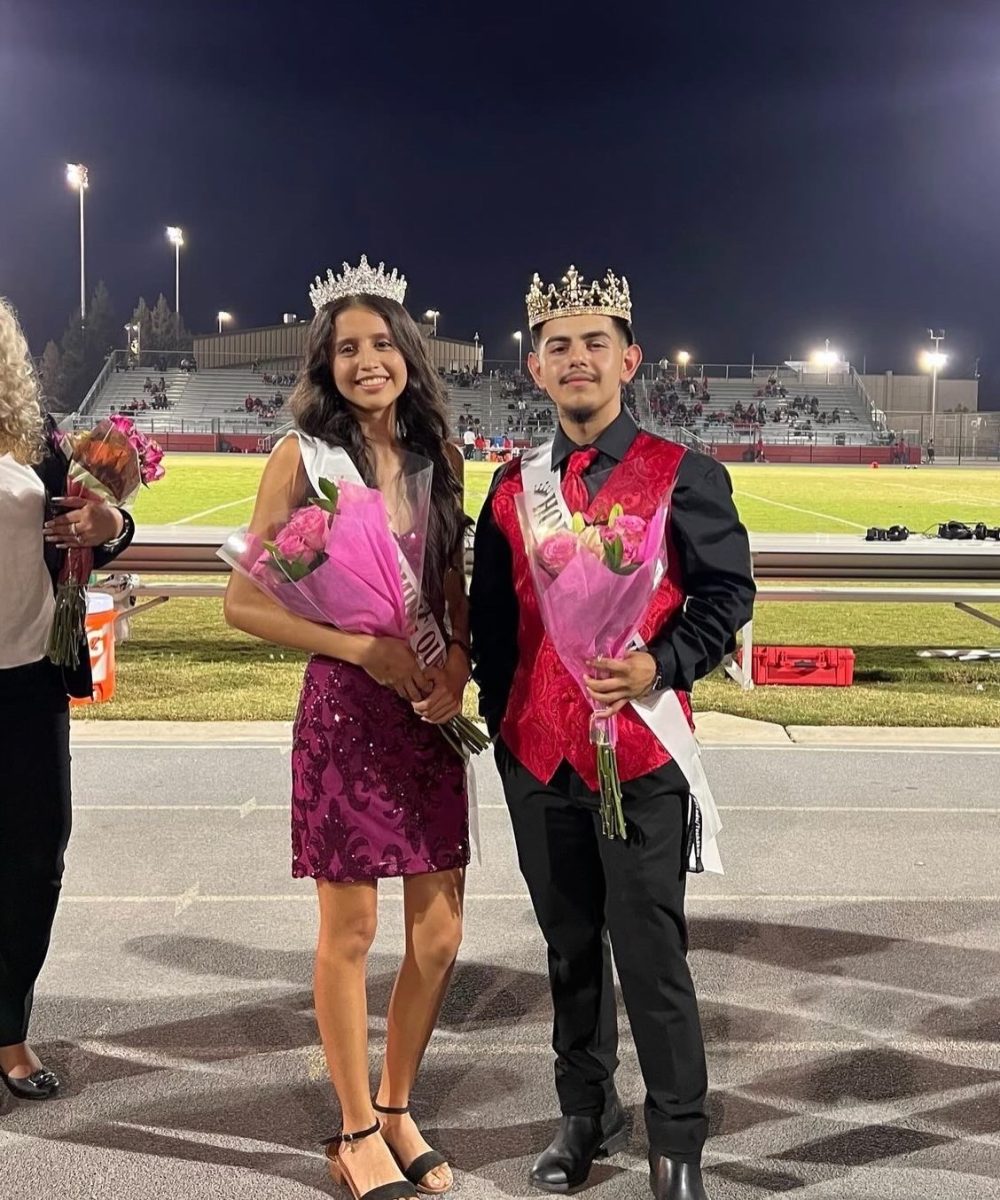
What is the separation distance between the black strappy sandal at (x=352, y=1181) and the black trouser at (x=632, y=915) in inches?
17.3

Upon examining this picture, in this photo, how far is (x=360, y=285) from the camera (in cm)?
283

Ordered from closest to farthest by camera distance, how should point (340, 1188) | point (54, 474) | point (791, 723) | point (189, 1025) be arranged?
point (340, 1188) < point (54, 474) < point (189, 1025) < point (791, 723)

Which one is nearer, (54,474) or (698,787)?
(698,787)

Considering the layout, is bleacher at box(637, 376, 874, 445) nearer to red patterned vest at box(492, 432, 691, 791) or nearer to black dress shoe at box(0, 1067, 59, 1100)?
black dress shoe at box(0, 1067, 59, 1100)

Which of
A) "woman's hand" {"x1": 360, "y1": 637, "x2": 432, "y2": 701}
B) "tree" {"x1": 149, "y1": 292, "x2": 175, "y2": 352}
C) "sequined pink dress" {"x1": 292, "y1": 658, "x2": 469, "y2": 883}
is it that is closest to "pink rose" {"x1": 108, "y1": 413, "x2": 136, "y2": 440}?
"sequined pink dress" {"x1": 292, "y1": 658, "x2": 469, "y2": 883}

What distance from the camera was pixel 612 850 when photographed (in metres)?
2.65

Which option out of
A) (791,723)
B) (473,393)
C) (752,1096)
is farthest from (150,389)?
(752,1096)

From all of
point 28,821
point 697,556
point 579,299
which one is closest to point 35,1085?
point 28,821

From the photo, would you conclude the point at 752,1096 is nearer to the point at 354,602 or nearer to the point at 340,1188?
the point at 340,1188

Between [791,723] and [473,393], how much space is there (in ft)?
173

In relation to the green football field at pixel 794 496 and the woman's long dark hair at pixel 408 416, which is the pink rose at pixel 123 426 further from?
the green football field at pixel 794 496

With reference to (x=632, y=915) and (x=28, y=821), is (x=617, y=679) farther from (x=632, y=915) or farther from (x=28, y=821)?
(x=28, y=821)

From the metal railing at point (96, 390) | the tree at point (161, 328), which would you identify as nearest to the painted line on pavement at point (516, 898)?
the metal railing at point (96, 390)

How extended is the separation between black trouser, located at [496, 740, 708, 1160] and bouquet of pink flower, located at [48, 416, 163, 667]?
1080 millimetres
